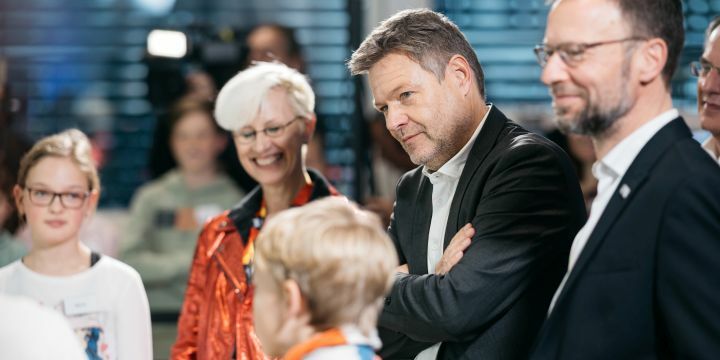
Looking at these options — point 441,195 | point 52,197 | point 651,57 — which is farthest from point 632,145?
point 52,197

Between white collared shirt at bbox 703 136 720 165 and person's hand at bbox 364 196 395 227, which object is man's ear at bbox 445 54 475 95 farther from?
person's hand at bbox 364 196 395 227

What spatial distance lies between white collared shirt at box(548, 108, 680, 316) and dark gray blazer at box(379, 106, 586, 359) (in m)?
0.36

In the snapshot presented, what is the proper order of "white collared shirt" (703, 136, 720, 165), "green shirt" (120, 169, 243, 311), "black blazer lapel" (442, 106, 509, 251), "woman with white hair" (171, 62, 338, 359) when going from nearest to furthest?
"black blazer lapel" (442, 106, 509, 251) → "white collared shirt" (703, 136, 720, 165) → "woman with white hair" (171, 62, 338, 359) → "green shirt" (120, 169, 243, 311)

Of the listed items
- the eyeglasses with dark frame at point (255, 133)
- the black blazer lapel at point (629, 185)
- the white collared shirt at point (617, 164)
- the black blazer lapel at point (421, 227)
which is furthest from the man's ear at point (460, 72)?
the eyeglasses with dark frame at point (255, 133)

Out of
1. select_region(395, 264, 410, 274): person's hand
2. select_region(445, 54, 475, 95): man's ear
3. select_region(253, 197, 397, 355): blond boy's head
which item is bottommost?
select_region(395, 264, 410, 274): person's hand

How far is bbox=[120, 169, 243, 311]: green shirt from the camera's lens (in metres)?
5.06

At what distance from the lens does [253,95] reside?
356cm

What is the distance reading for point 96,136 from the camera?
18.0 ft

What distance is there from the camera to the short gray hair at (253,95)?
3.56 m

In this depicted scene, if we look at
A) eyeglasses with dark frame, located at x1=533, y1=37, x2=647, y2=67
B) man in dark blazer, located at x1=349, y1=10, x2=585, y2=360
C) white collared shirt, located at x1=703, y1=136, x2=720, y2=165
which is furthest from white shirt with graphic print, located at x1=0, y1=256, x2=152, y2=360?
white collared shirt, located at x1=703, y1=136, x2=720, y2=165

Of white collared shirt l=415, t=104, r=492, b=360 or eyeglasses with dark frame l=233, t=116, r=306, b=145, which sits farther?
eyeglasses with dark frame l=233, t=116, r=306, b=145

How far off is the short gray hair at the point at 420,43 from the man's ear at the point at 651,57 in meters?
0.74

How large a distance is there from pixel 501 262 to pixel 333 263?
29.6 inches

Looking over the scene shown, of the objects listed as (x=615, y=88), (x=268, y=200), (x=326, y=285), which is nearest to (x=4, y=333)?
(x=326, y=285)
